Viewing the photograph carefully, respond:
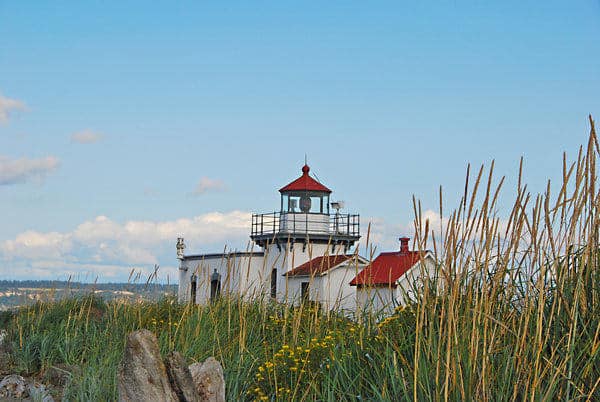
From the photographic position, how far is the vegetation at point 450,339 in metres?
3.57

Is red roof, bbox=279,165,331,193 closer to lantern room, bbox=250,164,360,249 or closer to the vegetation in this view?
lantern room, bbox=250,164,360,249

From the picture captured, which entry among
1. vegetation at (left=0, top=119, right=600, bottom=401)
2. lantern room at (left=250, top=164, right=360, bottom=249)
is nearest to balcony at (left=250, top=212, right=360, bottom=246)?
lantern room at (left=250, top=164, right=360, bottom=249)

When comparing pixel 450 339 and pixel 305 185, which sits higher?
pixel 305 185

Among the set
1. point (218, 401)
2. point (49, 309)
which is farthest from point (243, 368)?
point (49, 309)

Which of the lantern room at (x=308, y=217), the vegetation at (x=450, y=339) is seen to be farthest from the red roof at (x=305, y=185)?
the vegetation at (x=450, y=339)

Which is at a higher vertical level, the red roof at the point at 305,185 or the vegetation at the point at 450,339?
the red roof at the point at 305,185

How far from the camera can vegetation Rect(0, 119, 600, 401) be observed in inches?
141

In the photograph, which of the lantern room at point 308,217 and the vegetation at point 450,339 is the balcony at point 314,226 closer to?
the lantern room at point 308,217

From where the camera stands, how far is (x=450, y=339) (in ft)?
11.1

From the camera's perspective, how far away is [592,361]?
12.6ft

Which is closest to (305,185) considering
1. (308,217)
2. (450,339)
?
(308,217)

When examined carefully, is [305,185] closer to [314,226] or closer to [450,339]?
[314,226]

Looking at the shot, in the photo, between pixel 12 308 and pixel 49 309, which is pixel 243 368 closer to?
pixel 49 309

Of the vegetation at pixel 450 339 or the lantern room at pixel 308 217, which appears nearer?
the vegetation at pixel 450 339
